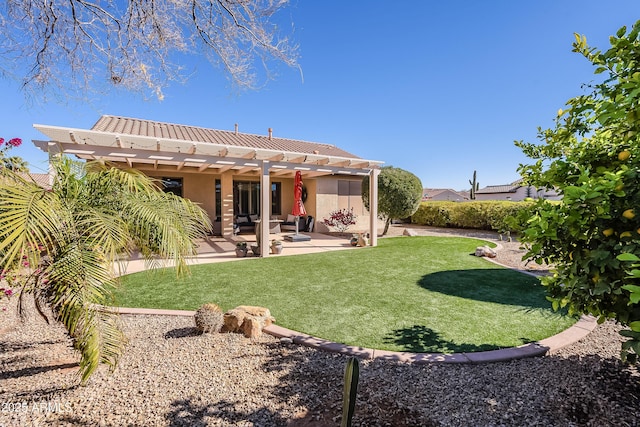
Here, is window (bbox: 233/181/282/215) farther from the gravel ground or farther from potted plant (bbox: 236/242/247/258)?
the gravel ground

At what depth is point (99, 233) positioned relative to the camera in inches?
116

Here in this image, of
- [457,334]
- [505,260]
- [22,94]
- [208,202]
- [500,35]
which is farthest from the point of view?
[208,202]

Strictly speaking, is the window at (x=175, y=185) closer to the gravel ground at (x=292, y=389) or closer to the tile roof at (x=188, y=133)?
the tile roof at (x=188, y=133)

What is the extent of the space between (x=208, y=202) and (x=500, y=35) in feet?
47.8

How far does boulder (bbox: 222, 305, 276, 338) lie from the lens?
176 inches

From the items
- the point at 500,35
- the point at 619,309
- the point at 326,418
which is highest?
the point at 500,35

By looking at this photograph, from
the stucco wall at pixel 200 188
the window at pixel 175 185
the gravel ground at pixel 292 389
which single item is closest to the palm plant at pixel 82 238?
the gravel ground at pixel 292 389

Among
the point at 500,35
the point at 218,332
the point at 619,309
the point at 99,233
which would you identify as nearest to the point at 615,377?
the point at 619,309

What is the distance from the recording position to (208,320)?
4.49 meters

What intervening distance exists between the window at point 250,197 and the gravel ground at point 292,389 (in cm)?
1339

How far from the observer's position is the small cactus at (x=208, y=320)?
14.7ft

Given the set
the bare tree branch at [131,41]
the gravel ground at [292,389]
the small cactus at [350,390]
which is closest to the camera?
the small cactus at [350,390]

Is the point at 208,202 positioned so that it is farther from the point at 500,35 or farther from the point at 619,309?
the point at 619,309

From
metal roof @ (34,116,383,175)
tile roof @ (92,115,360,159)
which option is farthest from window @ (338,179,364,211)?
metal roof @ (34,116,383,175)
